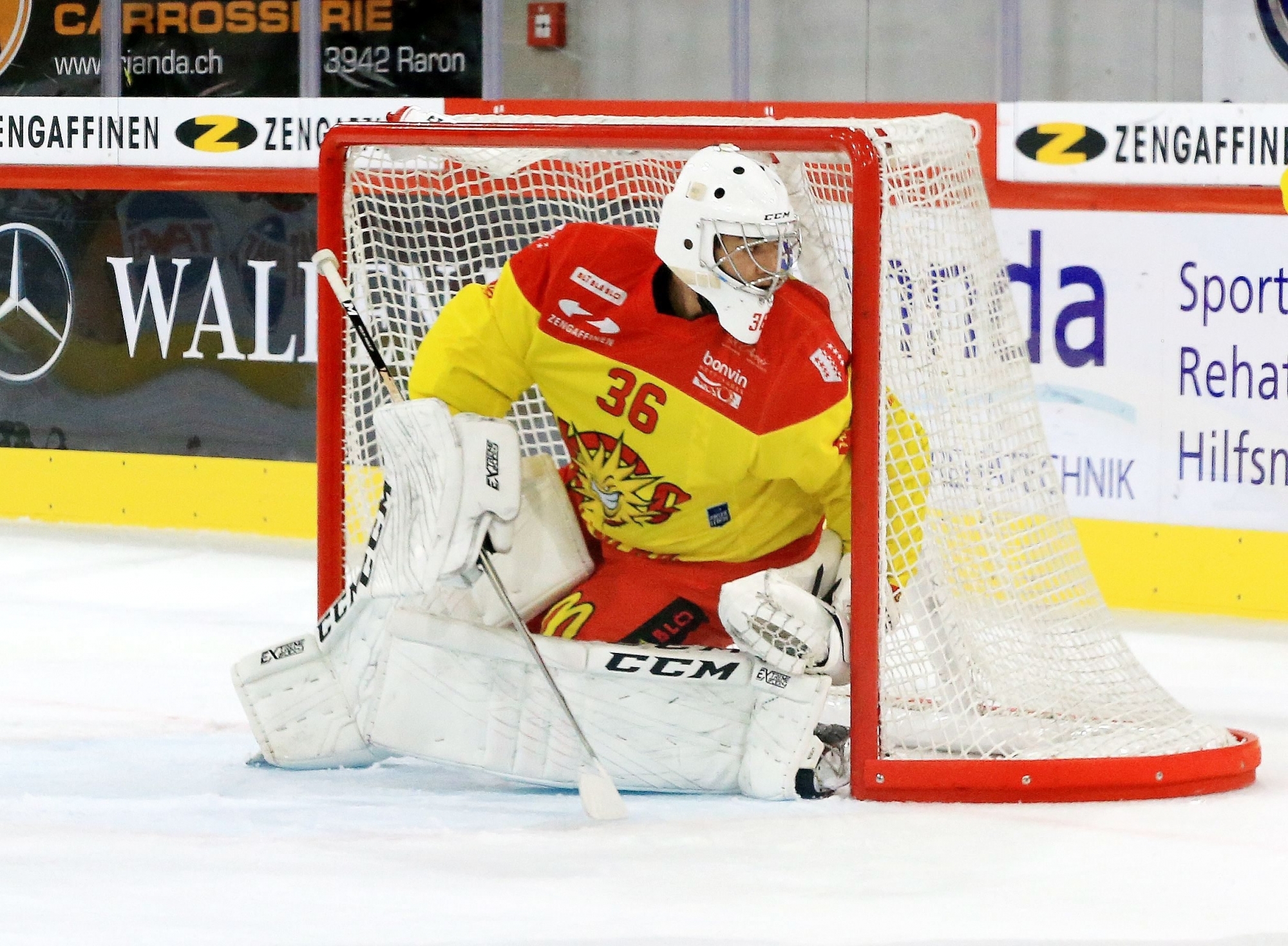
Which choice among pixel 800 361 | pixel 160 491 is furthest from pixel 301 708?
pixel 160 491

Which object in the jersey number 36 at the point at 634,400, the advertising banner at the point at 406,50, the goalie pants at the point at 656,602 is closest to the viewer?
the jersey number 36 at the point at 634,400

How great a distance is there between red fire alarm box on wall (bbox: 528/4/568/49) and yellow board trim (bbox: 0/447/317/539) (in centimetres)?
150

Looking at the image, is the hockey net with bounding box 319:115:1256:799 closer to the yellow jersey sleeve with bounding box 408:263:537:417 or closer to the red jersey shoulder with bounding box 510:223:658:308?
the red jersey shoulder with bounding box 510:223:658:308

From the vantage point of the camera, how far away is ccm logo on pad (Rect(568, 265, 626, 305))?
306 centimetres

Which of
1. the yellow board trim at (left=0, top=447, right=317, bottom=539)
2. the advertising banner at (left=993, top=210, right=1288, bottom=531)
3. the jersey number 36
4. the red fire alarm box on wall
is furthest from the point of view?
the red fire alarm box on wall

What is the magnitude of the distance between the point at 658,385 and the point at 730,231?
302 millimetres

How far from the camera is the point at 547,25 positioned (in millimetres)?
6016

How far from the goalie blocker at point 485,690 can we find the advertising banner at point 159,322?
246cm

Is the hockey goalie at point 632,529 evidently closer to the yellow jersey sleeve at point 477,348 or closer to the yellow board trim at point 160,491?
the yellow jersey sleeve at point 477,348

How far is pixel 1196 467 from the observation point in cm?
453

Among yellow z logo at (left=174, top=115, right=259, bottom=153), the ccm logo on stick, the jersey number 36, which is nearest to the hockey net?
the ccm logo on stick

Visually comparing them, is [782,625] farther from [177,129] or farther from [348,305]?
[177,129]

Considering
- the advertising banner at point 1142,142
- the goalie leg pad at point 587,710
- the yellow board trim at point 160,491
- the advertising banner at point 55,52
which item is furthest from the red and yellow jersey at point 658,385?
the advertising banner at point 55,52

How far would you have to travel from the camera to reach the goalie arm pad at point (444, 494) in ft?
9.53
